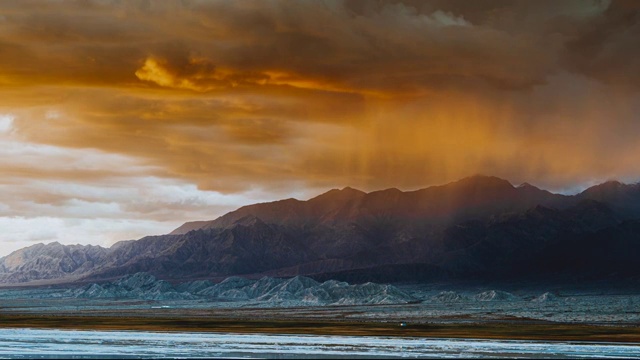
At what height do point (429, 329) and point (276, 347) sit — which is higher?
point (429, 329)

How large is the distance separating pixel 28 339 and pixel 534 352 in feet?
150

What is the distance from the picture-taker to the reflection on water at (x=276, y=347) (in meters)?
66.8

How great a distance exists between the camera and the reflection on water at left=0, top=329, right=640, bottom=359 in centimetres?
6675

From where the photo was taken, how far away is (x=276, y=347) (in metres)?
74.8

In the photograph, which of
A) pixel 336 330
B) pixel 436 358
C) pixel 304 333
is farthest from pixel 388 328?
pixel 436 358

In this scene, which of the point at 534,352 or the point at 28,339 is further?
the point at 28,339

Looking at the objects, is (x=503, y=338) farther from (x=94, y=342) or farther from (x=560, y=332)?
(x=94, y=342)

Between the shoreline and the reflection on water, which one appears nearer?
the reflection on water

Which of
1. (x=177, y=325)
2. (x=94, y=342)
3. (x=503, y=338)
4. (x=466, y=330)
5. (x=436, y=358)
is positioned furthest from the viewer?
(x=177, y=325)

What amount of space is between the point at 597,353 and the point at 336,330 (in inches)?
1576

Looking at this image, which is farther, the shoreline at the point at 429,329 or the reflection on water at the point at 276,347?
the shoreline at the point at 429,329

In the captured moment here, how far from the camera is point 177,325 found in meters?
120

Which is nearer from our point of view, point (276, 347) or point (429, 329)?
point (276, 347)

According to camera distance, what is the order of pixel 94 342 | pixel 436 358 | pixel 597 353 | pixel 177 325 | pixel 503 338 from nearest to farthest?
pixel 436 358 < pixel 597 353 < pixel 94 342 < pixel 503 338 < pixel 177 325
